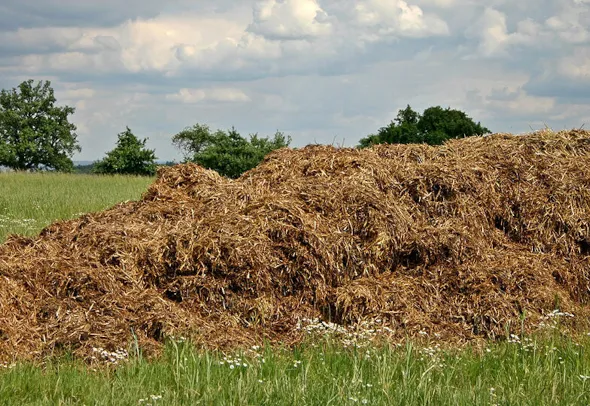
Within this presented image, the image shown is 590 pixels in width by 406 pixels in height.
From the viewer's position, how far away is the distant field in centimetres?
1576

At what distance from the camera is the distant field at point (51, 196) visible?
51.7 ft

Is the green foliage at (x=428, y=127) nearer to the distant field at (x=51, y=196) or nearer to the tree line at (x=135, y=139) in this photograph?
the tree line at (x=135, y=139)

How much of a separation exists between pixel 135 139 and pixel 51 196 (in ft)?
93.7

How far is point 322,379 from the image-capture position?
5816mm

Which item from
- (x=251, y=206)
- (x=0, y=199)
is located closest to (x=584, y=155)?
(x=251, y=206)

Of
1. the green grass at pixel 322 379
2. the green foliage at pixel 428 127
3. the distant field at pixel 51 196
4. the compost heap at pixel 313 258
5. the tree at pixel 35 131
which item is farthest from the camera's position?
the tree at pixel 35 131

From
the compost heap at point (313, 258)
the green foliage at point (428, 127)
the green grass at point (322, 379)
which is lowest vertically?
the green grass at point (322, 379)

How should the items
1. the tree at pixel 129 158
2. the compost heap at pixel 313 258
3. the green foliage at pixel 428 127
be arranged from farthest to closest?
the tree at pixel 129 158 → the green foliage at pixel 428 127 → the compost heap at pixel 313 258

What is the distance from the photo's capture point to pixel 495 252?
856cm

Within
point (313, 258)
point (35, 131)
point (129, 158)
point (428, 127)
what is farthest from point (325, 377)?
point (35, 131)

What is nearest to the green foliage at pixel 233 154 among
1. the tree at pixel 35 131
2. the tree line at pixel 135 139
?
the tree line at pixel 135 139

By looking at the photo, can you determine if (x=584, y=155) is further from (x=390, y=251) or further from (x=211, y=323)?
(x=211, y=323)

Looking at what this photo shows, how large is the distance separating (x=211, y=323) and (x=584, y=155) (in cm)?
614

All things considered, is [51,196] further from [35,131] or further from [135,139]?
[35,131]
